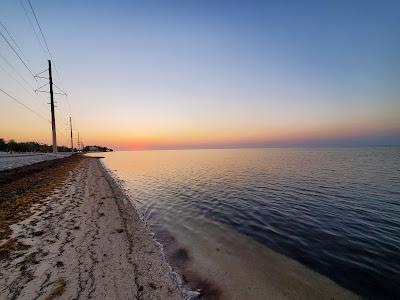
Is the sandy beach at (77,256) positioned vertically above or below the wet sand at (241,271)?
above

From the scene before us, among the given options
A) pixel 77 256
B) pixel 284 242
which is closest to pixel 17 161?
pixel 77 256

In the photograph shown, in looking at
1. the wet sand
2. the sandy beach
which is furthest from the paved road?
the wet sand

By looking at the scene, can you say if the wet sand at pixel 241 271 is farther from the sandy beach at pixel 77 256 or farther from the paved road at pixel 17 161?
the paved road at pixel 17 161

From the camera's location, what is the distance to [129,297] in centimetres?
570

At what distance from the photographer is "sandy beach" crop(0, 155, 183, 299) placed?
19.1 feet

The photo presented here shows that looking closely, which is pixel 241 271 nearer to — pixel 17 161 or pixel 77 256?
pixel 77 256

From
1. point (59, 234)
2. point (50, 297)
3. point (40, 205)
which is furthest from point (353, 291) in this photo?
point (40, 205)

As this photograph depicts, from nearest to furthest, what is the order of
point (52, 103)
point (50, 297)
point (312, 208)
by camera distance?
point (50, 297), point (312, 208), point (52, 103)

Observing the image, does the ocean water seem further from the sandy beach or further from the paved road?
the paved road

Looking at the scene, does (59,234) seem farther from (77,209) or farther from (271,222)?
(271,222)

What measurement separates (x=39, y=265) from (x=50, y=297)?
1858mm

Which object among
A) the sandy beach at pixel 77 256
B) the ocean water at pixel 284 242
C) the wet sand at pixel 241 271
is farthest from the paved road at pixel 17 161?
the wet sand at pixel 241 271

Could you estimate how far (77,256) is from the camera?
24.6ft

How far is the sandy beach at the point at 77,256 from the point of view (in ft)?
19.1
